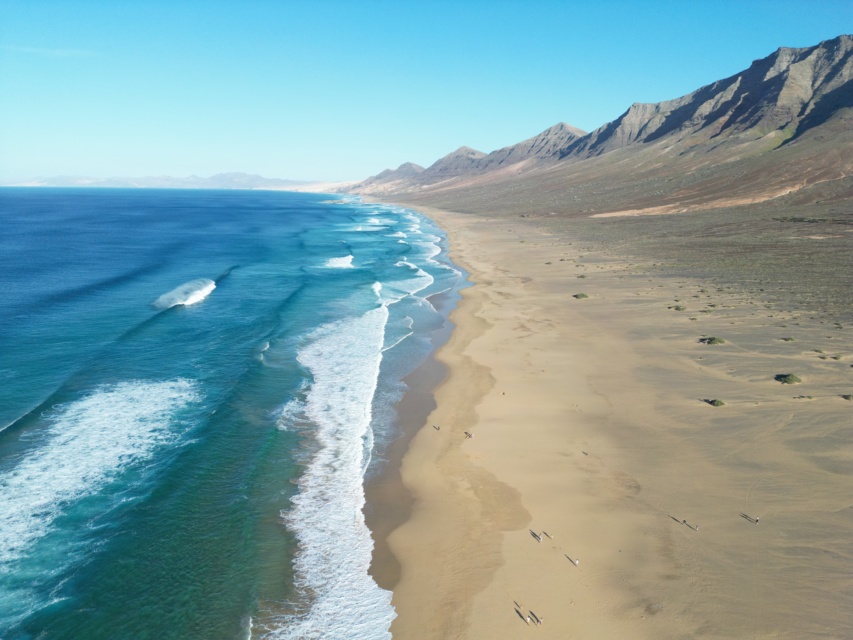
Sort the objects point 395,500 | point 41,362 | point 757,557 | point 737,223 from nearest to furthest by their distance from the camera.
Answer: point 757,557 < point 395,500 < point 41,362 < point 737,223

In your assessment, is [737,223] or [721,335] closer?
[721,335]

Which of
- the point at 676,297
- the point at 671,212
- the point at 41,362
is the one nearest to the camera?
the point at 41,362

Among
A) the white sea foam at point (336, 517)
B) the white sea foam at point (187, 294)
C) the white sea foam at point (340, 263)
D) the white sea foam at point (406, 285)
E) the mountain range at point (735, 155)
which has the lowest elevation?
the white sea foam at point (340, 263)

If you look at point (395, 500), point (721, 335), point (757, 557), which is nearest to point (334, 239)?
point (721, 335)

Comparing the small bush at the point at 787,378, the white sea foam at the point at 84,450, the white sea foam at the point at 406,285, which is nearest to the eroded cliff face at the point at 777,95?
the white sea foam at the point at 406,285

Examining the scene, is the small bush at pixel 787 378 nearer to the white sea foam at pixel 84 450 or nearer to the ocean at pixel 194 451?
the ocean at pixel 194 451

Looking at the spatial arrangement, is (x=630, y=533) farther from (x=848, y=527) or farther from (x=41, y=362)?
(x=41, y=362)
